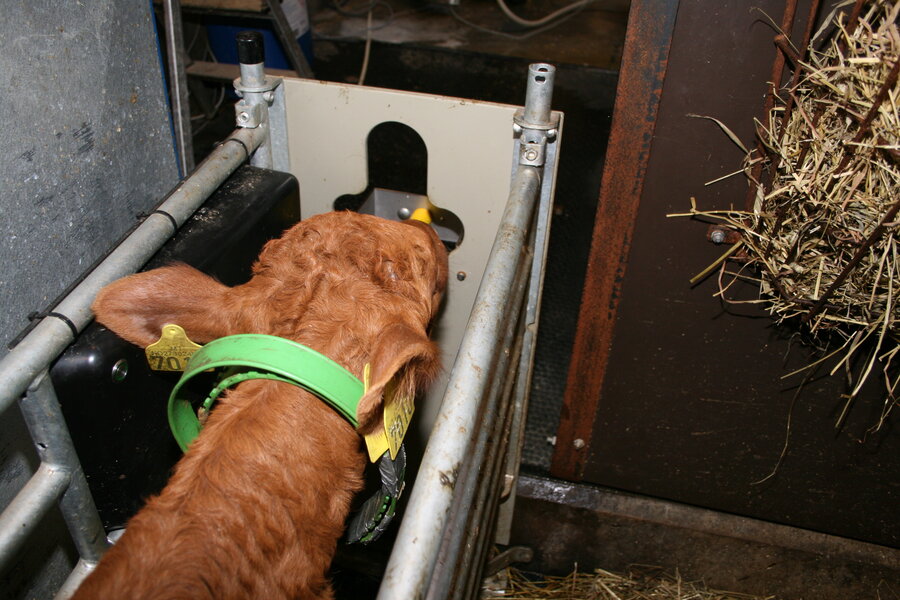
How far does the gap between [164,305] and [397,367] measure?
54 cm

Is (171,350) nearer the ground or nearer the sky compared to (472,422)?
nearer the ground

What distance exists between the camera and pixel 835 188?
1550 millimetres

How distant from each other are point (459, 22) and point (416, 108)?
488 centimetres

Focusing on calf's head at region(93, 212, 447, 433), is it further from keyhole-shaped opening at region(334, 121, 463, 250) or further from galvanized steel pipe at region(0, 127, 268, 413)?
keyhole-shaped opening at region(334, 121, 463, 250)

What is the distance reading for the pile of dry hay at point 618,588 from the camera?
2684 millimetres

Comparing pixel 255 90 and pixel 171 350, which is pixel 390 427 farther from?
pixel 255 90

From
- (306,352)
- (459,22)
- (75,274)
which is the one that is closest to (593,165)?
(459,22)

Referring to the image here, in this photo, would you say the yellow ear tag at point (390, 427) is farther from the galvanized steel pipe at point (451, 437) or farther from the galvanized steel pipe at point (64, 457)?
the galvanized steel pipe at point (64, 457)

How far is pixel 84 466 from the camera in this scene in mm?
1406

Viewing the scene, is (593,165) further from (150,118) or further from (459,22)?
(150,118)

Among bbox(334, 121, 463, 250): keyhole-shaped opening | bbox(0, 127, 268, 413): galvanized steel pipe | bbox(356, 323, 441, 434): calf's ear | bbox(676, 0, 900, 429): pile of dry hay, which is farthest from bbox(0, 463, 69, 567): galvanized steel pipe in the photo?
bbox(334, 121, 463, 250): keyhole-shaped opening

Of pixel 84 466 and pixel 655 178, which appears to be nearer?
pixel 84 466

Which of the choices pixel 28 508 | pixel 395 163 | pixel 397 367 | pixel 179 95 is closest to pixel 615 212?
pixel 397 367

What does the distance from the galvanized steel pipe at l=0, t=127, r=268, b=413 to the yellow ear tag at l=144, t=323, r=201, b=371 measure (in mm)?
140
